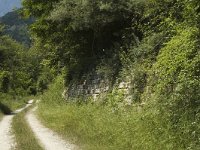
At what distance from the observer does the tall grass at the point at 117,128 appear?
1303 cm

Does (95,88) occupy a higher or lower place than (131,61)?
lower

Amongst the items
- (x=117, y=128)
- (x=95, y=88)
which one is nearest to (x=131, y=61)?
(x=117, y=128)

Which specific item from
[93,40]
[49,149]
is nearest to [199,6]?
[49,149]

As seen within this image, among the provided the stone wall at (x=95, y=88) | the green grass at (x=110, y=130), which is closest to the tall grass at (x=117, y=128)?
the green grass at (x=110, y=130)

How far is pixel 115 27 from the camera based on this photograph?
24.7 metres

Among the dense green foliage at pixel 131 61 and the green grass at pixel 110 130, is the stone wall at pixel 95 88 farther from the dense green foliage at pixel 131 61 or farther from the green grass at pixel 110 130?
the green grass at pixel 110 130

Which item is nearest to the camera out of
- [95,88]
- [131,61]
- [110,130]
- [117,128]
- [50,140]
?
[117,128]

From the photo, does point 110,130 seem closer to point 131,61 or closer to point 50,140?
point 50,140

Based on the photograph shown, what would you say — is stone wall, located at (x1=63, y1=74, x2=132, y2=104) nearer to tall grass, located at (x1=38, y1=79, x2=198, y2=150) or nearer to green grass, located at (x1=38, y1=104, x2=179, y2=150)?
tall grass, located at (x1=38, y1=79, x2=198, y2=150)

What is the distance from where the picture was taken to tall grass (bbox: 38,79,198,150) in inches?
513

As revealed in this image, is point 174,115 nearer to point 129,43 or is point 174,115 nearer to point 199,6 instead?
point 199,6

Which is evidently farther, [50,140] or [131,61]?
[131,61]

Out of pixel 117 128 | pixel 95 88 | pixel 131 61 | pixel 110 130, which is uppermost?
pixel 131 61

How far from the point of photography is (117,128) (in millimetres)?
16250
